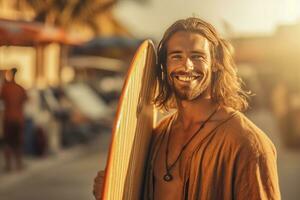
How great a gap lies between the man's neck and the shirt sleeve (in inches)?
9.1

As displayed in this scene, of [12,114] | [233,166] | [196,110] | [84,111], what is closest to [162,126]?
[196,110]

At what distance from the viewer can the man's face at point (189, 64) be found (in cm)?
221

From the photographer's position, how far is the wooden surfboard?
198 centimetres

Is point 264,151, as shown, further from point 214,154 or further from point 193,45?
point 193,45

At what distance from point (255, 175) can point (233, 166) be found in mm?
72

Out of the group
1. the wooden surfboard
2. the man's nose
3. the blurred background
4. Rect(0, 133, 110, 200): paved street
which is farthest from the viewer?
Rect(0, 133, 110, 200): paved street

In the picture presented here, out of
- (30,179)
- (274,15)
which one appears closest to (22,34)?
(30,179)

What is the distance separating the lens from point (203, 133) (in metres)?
2.18

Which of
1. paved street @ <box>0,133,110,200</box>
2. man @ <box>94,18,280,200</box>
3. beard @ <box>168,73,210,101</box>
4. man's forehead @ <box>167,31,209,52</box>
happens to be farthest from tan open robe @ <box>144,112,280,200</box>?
paved street @ <box>0,133,110,200</box>

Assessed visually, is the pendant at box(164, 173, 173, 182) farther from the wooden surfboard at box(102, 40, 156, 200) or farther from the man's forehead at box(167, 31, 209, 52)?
the man's forehead at box(167, 31, 209, 52)

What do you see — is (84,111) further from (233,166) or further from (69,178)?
(233,166)

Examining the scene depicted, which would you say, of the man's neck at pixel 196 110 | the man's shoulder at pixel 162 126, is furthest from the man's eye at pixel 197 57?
the man's shoulder at pixel 162 126

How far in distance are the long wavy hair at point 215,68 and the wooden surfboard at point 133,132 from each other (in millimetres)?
35

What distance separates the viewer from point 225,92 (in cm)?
231
